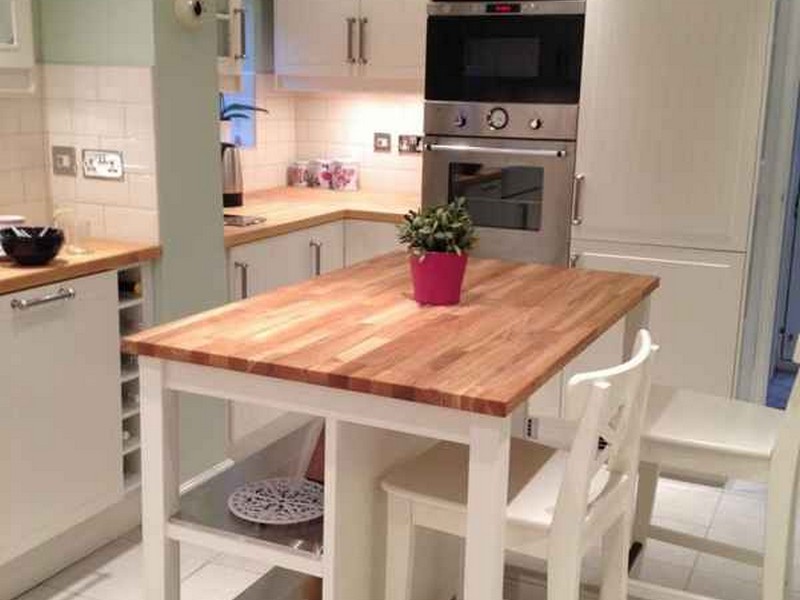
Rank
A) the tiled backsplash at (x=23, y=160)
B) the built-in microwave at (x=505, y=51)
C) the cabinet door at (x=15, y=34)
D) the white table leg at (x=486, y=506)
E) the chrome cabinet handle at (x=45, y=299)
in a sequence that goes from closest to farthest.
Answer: the white table leg at (x=486, y=506) → the chrome cabinet handle at (x=45, y=299) → the cabinet door at (x=15, y=34) → the tiled backsplash at (x=23, y=160) → the built-in microwave at (x=505, y=51)

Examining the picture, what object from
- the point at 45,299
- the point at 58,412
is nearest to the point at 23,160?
the point at 45,299

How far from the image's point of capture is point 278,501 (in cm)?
230

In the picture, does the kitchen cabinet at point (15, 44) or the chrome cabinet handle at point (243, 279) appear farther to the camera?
the chrome cabinet handle at point (243, 279)

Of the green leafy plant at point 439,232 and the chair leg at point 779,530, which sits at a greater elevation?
the green leafy plant at point 439,232

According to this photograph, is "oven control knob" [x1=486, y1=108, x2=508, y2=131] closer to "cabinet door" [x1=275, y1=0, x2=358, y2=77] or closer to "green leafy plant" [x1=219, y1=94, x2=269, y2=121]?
"cabinet door" [x1=275, y1=0, x2=358, y2=77]

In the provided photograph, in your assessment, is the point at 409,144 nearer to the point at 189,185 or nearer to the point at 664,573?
the point at 189,185

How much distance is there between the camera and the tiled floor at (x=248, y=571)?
2904 millimetres

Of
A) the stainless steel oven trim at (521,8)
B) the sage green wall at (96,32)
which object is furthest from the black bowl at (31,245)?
the stainless steel oven trim at (521,8)

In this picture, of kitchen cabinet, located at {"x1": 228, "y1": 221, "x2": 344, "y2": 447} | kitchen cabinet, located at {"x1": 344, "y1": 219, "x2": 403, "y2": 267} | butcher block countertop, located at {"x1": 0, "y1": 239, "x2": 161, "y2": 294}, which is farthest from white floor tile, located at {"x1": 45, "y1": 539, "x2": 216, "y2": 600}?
kitchen cabinet, located at {"x1": 344, "y1": 219, "x2": 403, "y2": 267}

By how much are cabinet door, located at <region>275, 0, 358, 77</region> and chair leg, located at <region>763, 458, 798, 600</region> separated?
271 centimetres

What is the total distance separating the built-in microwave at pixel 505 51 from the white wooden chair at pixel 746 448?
1485 millimetres

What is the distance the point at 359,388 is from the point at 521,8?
2328mm

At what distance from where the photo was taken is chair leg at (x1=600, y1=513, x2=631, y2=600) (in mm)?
2270

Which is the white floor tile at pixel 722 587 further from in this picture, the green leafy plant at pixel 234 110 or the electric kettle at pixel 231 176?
the green leafy plant at pixel 234 110
